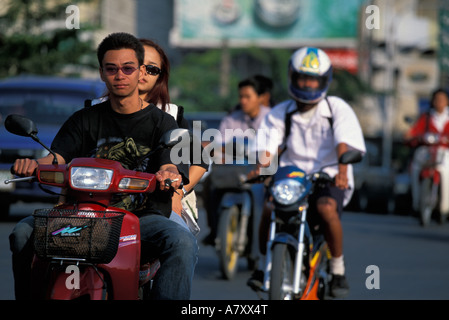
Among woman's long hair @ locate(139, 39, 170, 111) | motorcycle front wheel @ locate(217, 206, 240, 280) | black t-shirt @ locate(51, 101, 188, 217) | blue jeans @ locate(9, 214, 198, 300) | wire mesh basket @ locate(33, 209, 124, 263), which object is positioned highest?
woman's long hair @ locate(139, 39, 170, 111)

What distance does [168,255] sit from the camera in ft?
14.2

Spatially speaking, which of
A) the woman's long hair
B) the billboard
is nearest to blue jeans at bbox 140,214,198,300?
the woman's long hair

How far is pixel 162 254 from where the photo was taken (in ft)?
14.3

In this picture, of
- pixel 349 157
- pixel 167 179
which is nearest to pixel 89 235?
pixel 167 179

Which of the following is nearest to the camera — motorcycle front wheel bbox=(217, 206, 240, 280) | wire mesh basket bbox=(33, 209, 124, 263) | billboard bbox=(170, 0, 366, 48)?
wire mesh basket bbox=(33, 209, 124, 263)

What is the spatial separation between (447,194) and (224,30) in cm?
4750

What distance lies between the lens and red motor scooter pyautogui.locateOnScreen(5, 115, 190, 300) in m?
3.92

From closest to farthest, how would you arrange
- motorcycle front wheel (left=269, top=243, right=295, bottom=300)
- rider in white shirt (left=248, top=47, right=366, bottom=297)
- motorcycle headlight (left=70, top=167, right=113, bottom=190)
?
motorcycle headlight (left=70, top=167, right=113, bottom=190)
motorcycle front wheel (left=269, top=243, right=295, bottom=300)
rider in white shirt (left=248, top=47, right=366, bottom=297)

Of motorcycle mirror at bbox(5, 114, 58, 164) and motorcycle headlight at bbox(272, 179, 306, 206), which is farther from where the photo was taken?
motorcycle headlight at bbox(272, 179, 306, 206)

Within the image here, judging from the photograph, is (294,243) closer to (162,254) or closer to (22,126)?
(162,254)

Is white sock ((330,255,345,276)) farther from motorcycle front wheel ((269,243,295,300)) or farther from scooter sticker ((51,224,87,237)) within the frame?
scooter sticker ((51,224,87,237))

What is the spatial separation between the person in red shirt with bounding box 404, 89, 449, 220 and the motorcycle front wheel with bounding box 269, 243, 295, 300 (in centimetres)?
863
